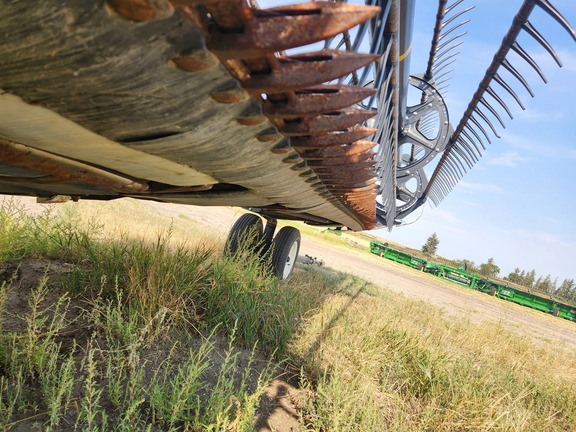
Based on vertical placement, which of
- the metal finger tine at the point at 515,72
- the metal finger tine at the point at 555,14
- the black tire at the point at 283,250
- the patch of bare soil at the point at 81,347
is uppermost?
the metal finger tine at the point at 515,72

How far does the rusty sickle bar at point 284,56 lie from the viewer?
57 cm

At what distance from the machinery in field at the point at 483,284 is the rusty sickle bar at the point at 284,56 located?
89.8 ft

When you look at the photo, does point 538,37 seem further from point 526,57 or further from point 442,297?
point 442,297

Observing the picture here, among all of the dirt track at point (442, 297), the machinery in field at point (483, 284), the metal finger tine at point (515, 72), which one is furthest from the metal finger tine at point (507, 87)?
the machinery in field at point (483, 284)

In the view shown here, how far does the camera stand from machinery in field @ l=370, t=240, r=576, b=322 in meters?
22.6

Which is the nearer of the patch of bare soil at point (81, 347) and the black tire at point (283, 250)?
the patch of bare soil at point (81, 347)

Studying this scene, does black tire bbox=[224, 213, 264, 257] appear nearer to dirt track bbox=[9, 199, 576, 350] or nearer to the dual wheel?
the dual wheel

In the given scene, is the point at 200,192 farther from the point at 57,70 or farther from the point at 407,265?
the point at 407,265

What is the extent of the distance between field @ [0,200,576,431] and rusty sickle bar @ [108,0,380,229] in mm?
1558

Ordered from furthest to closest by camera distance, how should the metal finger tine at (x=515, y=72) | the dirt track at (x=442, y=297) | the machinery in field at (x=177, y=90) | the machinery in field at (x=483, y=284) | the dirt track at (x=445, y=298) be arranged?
the machinery in field at (x=483, y=284) < the dirt track at (x=445, y=298) < the dirt track at (x=442, y=297) < the metal finger tine at (x=515, y=72) < the machinery in field at (x=177, y=90)

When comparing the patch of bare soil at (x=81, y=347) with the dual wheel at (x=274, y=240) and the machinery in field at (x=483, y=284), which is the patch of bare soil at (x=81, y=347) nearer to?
the dual wheel at (x=274, y=240)

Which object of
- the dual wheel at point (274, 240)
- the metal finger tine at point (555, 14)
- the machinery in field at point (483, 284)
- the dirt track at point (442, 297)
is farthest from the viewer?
the machinery in field at point (483, 284)

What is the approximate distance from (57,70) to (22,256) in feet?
11.2

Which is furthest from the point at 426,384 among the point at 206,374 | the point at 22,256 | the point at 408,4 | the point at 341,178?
the point at 22,256
